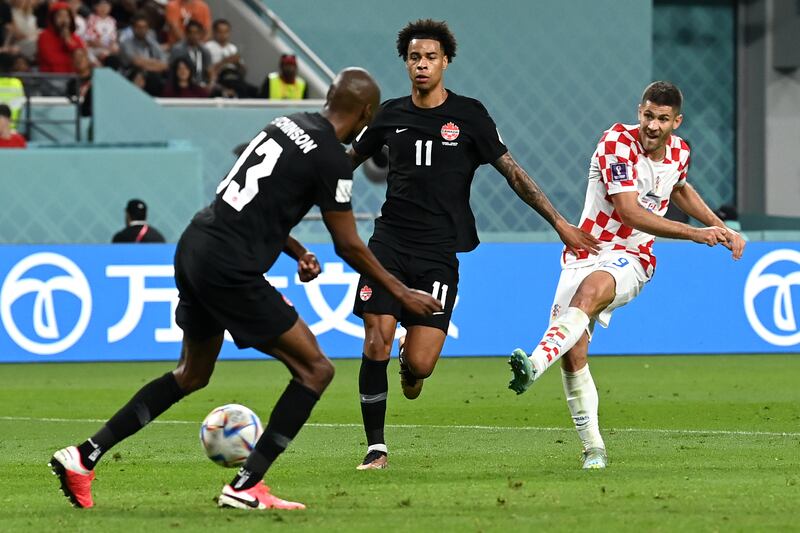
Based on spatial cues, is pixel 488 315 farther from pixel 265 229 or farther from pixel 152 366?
pixel 265 229

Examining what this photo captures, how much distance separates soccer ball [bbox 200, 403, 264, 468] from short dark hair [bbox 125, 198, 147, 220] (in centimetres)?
991

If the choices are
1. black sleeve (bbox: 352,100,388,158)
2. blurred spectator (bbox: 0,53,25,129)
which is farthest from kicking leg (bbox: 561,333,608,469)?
blurred spectator (bbox: 0,53,25,129)

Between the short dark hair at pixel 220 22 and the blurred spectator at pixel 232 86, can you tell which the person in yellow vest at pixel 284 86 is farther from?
the short dark hair at pixel 220 22

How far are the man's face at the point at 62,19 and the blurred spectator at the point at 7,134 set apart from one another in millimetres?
2295

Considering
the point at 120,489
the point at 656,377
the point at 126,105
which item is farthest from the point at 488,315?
the point at 120,489

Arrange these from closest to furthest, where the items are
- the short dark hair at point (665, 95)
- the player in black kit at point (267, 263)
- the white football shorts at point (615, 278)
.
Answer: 1. the player in black kit at point (267, 263)
2. the short dark hair at point (665, 95)
3. the white football shorts at point (615, 278)

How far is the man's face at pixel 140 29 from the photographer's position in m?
20.4

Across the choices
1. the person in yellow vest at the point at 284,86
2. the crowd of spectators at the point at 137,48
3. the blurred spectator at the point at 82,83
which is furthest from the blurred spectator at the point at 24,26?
the person in yellow vest at the point at 284,86

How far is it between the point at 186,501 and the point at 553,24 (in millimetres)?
18721

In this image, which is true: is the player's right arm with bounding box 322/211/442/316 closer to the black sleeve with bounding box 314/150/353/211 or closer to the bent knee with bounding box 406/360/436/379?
the black sleeve with bounding box 314/150/353/211

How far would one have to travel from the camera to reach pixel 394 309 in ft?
26.7

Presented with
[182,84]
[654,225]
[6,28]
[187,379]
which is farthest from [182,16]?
[187,379]

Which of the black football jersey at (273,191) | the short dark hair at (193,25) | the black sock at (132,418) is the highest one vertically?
the black football jersey at (273,191)

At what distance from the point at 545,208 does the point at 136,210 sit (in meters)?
9.06
